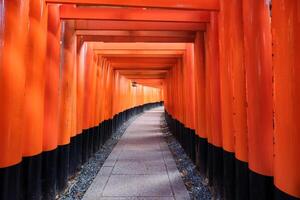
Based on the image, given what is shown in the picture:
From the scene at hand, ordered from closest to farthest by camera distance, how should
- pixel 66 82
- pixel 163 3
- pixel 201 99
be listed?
pixel 163 3 → pixel 66 82 → pixel 201 99

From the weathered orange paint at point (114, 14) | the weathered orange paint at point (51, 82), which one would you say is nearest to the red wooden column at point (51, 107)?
the weathered orange paint at point (51, 82)

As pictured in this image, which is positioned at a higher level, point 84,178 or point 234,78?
point 234,78

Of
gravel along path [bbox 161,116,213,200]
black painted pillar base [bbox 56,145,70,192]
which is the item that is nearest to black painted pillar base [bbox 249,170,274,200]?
gravel along path [bbox 161,116,213,200]

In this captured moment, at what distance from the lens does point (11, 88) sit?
247cm

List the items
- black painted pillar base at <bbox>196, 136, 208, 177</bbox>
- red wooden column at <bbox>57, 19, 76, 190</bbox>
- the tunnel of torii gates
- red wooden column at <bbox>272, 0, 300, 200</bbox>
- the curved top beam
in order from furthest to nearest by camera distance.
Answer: black painted pillar base at <bbox>196, 136, 208, 177</bbox> → red wooden column at <bbox>57, 19, 76, 190</bbox> → the curved top beam → the tunnel of torii gates → red wooden column at <bbox>272, 0, 300, 200</bbox>

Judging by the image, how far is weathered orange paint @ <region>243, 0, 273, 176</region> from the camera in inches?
94.9

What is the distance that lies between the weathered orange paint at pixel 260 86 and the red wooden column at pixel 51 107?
273cm

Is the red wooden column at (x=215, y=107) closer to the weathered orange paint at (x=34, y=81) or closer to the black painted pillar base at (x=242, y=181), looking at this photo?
the black painted pillar base at (x=242, y=181)

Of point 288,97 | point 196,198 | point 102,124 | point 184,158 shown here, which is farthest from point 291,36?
point 102,124

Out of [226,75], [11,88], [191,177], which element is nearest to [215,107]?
[226,75]

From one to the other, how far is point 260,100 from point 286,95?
621 millimetres

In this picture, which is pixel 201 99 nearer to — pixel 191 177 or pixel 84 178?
pixel 191 177

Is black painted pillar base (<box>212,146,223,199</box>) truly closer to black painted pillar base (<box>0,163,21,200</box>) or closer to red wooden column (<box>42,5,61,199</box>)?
red wooden column (<box>42,5,61,199</box>)

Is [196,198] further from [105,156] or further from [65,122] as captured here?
[105,156]
